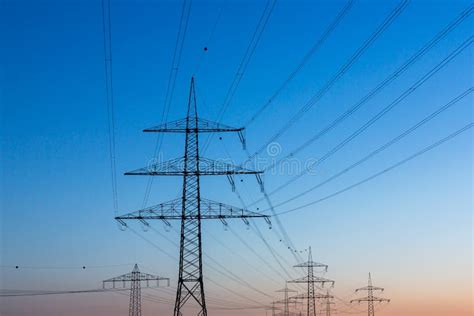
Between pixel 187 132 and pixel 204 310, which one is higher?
pixel 187 132

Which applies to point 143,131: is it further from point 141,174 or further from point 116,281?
point 116,281

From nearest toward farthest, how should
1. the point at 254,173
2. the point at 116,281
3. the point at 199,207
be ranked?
the point at 254,173 < the point at 199,207 < the point at 116,281

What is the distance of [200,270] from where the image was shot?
45.6 m

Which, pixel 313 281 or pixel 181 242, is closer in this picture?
pixel 181 242

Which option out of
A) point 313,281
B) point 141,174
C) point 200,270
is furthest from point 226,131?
point 313,281

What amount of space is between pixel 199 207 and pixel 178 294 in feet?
19.7

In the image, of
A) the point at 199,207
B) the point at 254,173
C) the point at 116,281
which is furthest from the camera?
the point at 116,281

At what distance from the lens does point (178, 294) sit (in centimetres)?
4500

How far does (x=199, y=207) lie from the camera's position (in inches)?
1864

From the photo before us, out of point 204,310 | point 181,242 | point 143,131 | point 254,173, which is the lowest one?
point 204,310

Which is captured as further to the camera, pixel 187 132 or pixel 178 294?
pixel 187 132

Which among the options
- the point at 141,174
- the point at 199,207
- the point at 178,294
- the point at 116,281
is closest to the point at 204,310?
the point at 178,294

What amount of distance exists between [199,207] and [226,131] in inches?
215

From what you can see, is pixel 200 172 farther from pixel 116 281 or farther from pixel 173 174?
pixel 116 281
